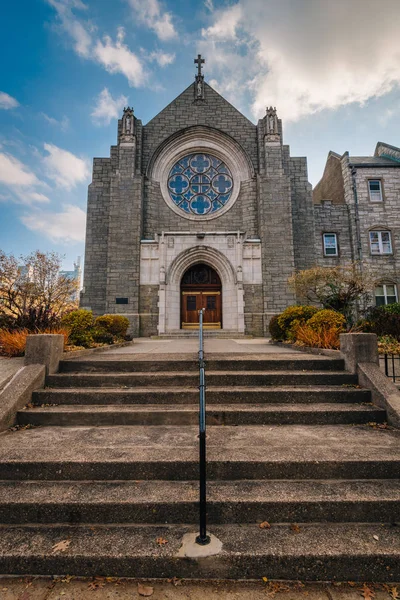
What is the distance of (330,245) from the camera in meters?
18.7

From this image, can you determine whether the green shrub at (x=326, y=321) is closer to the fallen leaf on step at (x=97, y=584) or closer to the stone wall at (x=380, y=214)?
the fallen leaf on step at (x=97, y=584)

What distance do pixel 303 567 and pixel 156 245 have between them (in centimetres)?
1501

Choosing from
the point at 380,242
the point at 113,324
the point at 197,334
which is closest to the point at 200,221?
the point at 197,334

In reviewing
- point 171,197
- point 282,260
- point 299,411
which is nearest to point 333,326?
point 299,411

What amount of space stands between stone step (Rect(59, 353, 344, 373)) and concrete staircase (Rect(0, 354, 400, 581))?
51 centimetres

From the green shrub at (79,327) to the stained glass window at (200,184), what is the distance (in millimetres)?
10743

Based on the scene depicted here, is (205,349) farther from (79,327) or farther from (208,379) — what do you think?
(79,327)

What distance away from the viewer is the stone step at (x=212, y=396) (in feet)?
14.8

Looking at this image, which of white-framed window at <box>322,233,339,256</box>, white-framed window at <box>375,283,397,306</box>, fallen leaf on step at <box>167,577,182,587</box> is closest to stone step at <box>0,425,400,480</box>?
fallen leaf on step at <box>167,577,182,587</box>

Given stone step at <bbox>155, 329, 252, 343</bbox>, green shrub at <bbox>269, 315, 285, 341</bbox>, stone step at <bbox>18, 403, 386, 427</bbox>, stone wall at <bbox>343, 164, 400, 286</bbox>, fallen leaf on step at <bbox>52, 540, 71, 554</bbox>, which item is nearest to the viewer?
fallen leaf on step at <bbox>52, 540, 71, 554</bbox>

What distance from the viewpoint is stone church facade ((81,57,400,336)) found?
1561 cm

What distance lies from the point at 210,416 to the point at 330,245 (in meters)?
17.4

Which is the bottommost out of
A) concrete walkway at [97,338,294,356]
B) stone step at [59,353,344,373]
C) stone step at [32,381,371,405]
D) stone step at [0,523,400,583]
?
stone step at [0,523,400,583]

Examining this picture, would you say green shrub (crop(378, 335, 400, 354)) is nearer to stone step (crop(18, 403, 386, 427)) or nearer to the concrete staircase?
the concrete staircase
